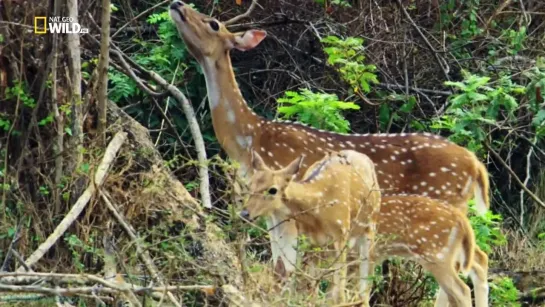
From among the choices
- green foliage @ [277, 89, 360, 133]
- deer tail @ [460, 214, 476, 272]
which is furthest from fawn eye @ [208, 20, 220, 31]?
deer tail @ [460, 214, 476, 272]

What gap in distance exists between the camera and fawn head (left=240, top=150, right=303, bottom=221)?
253 inches

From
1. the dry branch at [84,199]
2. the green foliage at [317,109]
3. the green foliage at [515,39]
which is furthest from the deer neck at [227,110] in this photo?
the green foliage at [515,39]

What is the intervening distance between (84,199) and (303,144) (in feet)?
5.68

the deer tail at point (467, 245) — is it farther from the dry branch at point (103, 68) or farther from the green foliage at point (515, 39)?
the green foliage at point (515, 39)

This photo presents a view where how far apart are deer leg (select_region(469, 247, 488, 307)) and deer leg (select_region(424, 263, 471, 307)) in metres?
0.20

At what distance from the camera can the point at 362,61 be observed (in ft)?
32.3

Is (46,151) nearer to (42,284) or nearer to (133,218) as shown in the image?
(133,218)

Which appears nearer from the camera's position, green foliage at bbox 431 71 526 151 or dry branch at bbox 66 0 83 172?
dry branch at bbox 66 0 83 172

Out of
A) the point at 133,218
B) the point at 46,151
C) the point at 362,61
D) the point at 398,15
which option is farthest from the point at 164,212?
the point at 398,15

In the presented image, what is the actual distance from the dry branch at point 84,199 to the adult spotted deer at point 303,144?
2.81 ft

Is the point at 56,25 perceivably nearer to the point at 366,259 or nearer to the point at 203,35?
the point at 203,35

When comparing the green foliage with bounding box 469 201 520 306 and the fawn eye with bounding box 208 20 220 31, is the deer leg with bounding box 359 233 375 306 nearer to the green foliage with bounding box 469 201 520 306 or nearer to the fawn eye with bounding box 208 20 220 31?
the green foliage with bounding box 469 201 520 306

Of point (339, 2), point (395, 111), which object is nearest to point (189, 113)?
point (395, 111)

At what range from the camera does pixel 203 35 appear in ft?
25.8
